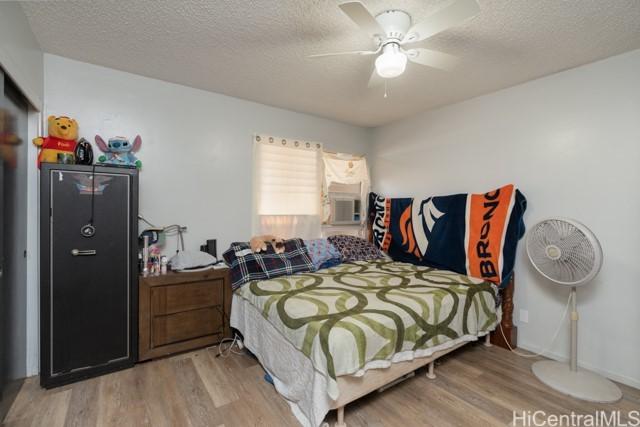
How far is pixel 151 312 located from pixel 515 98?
3.76m

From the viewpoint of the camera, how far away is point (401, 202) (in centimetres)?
362

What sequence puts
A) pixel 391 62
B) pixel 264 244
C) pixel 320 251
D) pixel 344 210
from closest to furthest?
pixel 391 62
pixel 264 244
pixel 320 251
pixel 344 210

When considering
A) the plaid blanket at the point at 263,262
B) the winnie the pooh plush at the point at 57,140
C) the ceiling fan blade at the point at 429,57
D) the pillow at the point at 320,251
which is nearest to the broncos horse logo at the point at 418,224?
the pillow at the point at 320,251

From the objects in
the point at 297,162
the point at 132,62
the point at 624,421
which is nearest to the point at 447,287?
the point at 624,421

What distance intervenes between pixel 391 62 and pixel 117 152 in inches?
89.7

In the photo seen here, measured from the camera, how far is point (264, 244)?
2928 millimetres

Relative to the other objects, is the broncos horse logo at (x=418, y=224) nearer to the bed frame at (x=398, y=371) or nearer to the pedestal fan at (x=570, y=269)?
the bed frame at (x=398, y=371)

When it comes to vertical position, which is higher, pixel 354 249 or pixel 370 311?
pixel 354 249

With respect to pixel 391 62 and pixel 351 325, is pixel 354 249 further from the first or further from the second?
pixel 391 62

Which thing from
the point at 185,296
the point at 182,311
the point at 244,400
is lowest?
the point at 244,400

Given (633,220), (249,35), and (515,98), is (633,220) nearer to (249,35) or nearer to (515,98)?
(515,98)

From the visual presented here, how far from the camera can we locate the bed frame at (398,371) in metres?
1.66

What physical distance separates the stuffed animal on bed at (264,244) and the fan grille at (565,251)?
2211 mm

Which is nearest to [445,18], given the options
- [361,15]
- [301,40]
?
[361,15]
